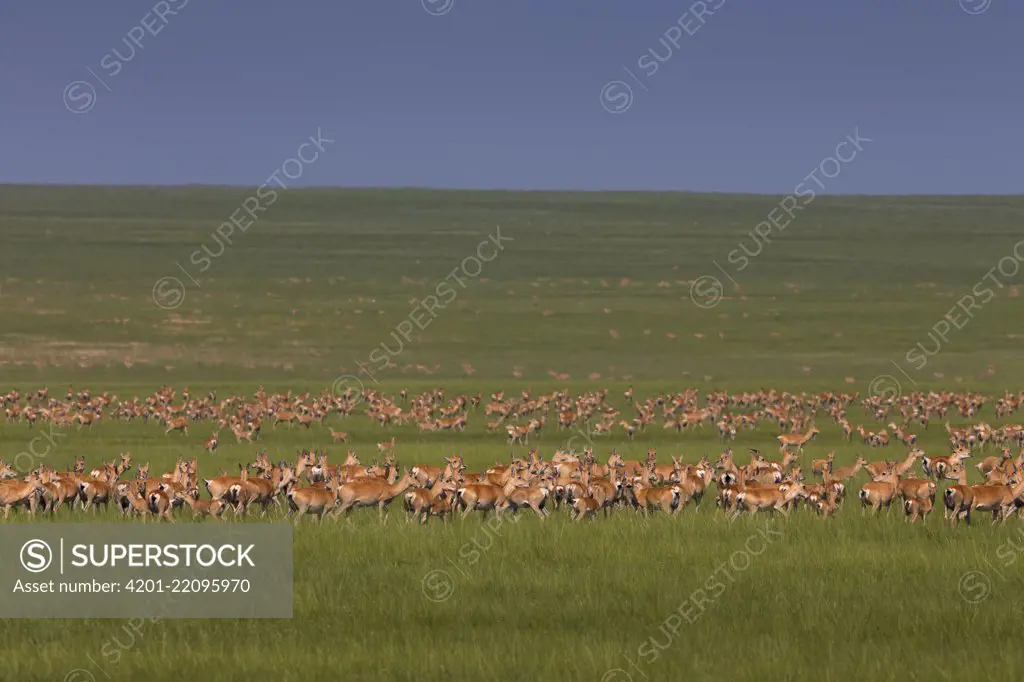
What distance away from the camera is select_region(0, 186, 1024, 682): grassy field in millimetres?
12797

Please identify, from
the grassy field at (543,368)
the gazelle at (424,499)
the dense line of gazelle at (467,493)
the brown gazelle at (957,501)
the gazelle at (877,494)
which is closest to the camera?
the grassy field at (543,368)

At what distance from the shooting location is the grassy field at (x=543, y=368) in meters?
12.8

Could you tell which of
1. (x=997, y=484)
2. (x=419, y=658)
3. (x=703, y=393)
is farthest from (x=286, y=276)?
(x=419, y=658)

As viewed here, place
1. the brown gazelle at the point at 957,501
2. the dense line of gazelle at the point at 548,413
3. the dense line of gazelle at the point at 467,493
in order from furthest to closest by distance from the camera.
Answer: the dense line of gazelle at the point at 548,413
the dense line of gazelle at the point at 467,493
the brown gazelle at the point at 957,501

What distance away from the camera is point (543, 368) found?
72062mm

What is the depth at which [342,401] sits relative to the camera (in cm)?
4806

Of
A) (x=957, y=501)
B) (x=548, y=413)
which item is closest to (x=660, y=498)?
(x=957, y=501)

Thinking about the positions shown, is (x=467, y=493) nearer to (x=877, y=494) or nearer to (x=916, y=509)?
(x=877, y=494)

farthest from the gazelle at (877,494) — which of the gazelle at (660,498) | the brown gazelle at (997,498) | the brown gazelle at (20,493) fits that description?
the brown gazelle at (20,493)

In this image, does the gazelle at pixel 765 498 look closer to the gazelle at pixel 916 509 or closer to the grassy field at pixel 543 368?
the grassy field at pixel 543 368

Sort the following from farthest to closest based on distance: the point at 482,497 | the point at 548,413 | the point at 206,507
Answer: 1. the point at 548,413
2. the point at 482,497
3. the point at 206,507

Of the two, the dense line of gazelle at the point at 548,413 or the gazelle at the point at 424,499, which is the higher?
the dense line of gazelle at the point at 548,413

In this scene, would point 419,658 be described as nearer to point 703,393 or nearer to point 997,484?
point 997,484

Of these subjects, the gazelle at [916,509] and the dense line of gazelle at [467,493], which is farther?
the dense line of gazelle at [467,493]
